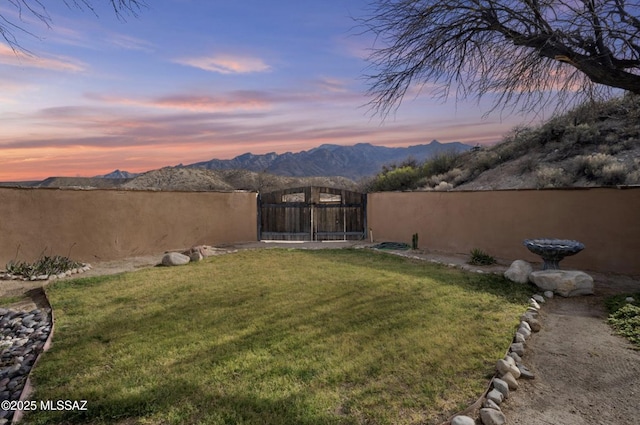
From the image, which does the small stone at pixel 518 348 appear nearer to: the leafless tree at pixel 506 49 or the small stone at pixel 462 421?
the small stone at pixel 462 421

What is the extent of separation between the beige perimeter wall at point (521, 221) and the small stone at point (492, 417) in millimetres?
5757

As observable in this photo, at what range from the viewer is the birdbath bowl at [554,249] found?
570 cm

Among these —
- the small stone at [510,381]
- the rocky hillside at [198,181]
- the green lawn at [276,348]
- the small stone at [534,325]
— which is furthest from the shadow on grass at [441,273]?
the rocky hillside at [198,181]

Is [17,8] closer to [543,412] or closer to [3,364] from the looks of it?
[3,364]

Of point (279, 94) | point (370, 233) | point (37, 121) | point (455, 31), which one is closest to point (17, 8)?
point (455, 31)

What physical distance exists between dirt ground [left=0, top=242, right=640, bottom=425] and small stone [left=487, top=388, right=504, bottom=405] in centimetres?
5

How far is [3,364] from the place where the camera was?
128 inches

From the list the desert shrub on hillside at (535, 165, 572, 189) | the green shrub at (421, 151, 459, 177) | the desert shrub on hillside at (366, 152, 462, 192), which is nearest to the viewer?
the desert shrub on hillside at (535, 165, 572, 189)

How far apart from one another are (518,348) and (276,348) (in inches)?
90.7

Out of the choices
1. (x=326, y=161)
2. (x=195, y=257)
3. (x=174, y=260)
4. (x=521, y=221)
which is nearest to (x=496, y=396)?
(x=521, y=221)

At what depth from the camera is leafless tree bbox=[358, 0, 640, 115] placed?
12.8ft

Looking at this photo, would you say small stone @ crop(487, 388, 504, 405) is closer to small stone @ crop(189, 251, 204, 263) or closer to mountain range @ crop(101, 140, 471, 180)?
small stone @ crop(189, 251, 204, 263)

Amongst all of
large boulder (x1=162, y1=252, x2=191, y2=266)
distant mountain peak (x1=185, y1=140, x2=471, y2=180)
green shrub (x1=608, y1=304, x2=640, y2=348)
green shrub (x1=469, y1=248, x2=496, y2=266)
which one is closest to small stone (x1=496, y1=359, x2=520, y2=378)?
green shrub (x1=608, y1=304, x2=640, y2=348)

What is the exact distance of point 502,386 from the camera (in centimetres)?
262
